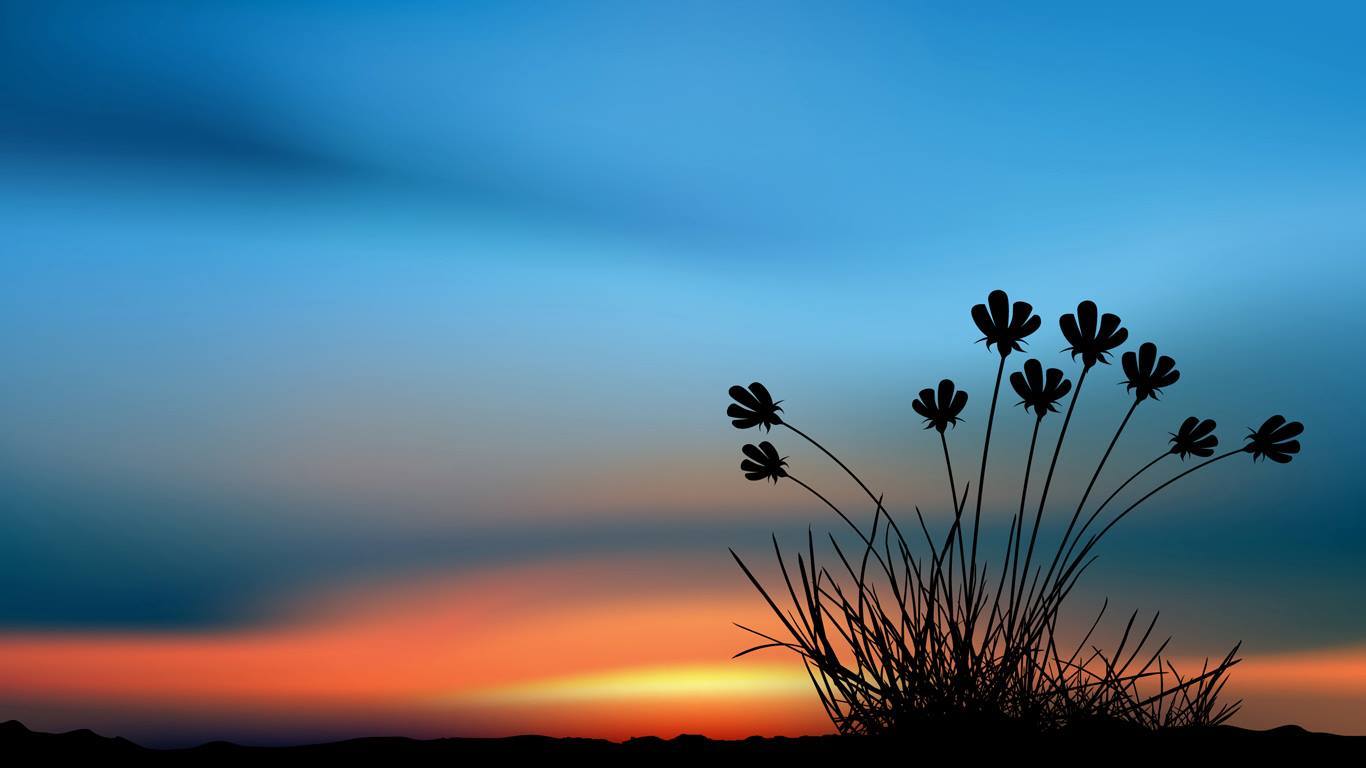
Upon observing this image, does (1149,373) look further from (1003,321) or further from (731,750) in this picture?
(731,750)

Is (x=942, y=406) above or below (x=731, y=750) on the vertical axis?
above

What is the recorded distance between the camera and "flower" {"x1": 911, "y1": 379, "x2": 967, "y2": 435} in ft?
20.7

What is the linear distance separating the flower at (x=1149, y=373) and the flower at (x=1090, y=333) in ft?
1.06

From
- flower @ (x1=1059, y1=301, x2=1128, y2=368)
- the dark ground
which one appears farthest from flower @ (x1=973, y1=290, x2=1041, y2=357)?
the dark ground

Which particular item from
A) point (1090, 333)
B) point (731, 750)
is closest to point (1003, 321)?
point (1090, 333)

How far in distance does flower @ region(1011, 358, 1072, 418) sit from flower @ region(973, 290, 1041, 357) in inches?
16.6

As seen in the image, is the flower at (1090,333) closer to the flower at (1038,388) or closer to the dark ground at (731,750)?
the flower at (1038,388)

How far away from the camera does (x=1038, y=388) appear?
6.32m

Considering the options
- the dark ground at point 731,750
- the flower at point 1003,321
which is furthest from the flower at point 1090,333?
the dark ground at point 731,750

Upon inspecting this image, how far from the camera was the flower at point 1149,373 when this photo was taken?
20.6 ft

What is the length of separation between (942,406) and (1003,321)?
0.64m

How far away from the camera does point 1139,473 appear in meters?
6.34

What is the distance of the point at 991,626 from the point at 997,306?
1.64m

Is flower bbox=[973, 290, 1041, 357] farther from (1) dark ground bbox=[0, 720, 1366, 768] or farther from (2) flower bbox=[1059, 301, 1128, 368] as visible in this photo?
(1) dark ground bbox=[0, 720, 1366, 768]
